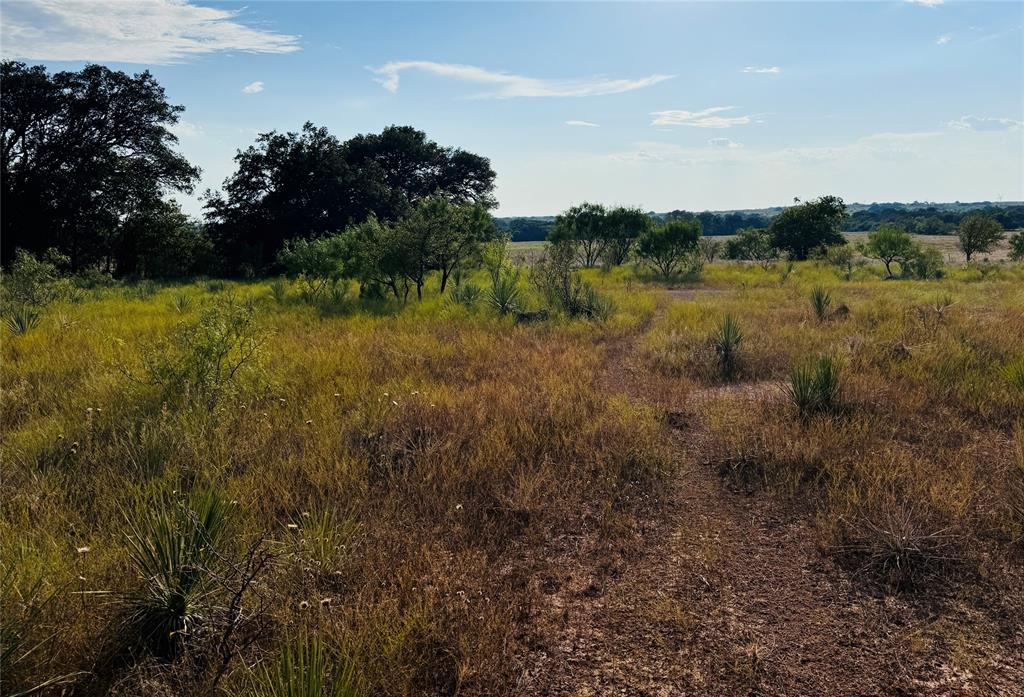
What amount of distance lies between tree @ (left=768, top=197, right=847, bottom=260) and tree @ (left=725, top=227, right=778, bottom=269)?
1234 millimetres

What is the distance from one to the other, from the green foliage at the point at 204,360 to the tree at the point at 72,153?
23.8 m

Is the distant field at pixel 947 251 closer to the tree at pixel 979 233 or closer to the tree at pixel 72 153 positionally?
the tree at pixel 979 233

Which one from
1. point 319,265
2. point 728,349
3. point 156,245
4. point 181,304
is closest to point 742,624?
point 728,349

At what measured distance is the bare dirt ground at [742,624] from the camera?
2.94 metres

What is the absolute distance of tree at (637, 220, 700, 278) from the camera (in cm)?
2948

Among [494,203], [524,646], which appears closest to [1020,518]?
[524,646]

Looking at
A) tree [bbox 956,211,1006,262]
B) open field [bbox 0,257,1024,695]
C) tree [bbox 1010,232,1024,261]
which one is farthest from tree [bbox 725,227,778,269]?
open field [bbox 0,257,1024,695]

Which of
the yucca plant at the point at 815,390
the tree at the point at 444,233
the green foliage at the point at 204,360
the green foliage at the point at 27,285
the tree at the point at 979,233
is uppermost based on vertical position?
the tree at the point at 979,233

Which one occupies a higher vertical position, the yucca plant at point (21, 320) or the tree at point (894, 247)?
the tree at point (894, 247)

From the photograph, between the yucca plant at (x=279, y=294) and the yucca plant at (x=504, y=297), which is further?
the yucca plant at (x=279, y=294)

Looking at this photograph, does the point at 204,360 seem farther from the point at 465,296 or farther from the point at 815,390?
the point at 465,296

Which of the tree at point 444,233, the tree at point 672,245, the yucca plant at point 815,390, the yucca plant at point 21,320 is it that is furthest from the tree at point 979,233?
the yucca plant at point 21,320

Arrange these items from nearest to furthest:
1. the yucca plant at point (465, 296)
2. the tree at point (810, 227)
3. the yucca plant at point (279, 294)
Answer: the yucca plant at point (465, 296)
the yucca plant at point (279, 294)
the tree at point (810, 227)

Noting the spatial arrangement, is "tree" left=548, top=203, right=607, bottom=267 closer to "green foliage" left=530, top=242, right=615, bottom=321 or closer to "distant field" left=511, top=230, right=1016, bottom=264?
"distant field" left=511, top=230, right=1016, bottom=264
